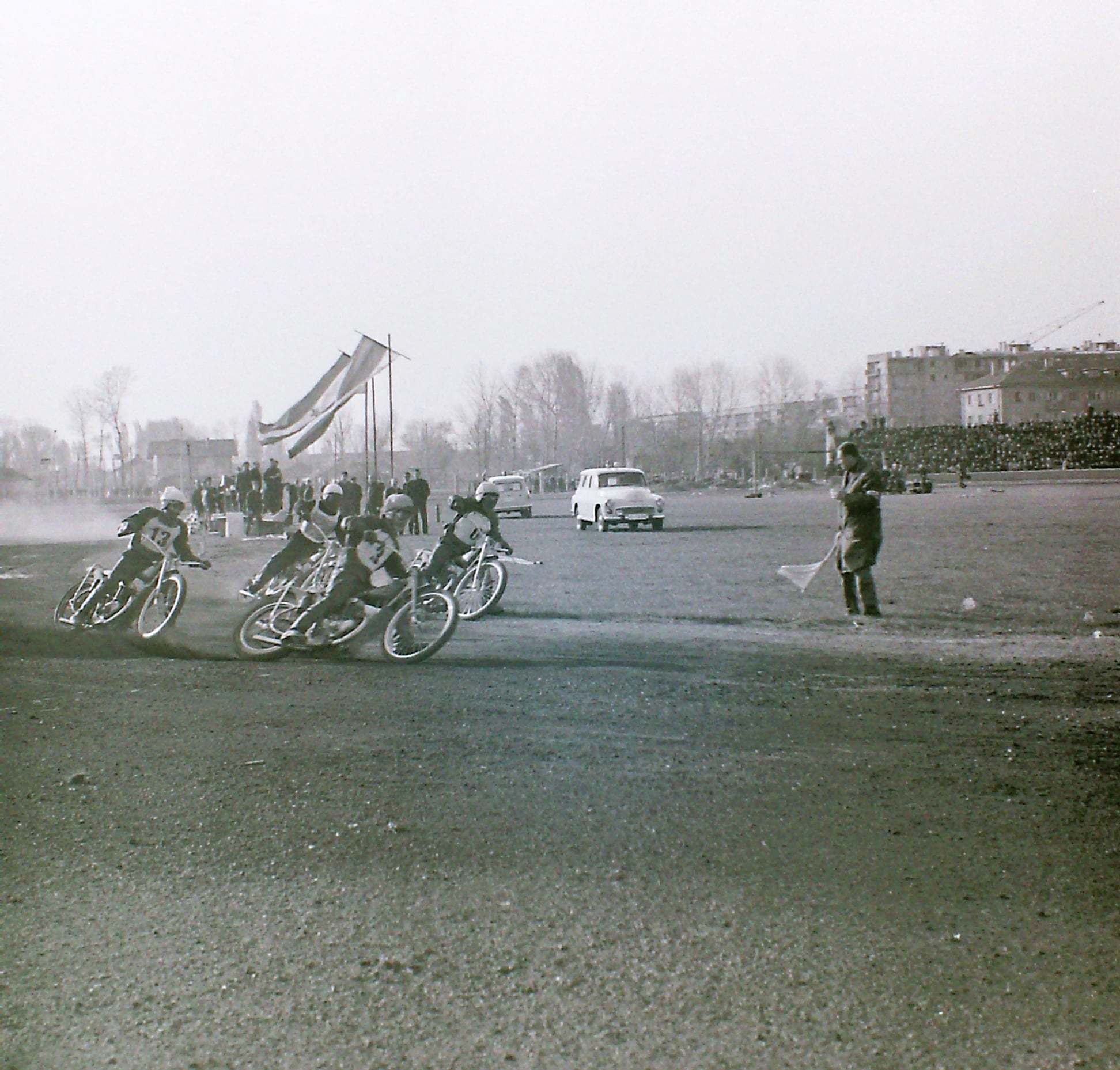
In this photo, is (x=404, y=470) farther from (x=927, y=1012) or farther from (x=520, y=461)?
(x=927, y=1012)

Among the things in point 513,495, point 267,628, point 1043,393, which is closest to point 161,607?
point 267,628

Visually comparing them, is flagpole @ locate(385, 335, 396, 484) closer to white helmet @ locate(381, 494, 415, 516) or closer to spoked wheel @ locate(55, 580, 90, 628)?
white helmet @ locate(381, 494, 415, 516)

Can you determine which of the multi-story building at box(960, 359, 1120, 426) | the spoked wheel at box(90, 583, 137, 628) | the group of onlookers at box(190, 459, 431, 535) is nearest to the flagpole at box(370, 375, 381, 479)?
the group of onlookers at box(190, 459, 431, 535)

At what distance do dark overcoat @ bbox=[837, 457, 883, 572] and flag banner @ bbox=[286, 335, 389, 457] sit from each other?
44.0 inches

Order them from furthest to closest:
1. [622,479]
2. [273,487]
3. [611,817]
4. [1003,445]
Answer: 1. [1003,445]
2. [622,479]
3. [273,487]
4. [611,817]

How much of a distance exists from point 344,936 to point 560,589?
2.96 feet

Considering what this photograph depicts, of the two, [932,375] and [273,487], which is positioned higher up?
[932,375]

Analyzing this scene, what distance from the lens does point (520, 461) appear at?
2.36 m

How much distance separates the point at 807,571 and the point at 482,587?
756mm

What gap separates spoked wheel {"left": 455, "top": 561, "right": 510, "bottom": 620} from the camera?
2.37 m

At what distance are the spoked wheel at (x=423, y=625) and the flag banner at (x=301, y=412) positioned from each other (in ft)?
1.55

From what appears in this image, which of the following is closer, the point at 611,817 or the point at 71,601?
the point at 611,817

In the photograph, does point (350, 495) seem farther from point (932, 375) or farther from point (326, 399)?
point (932, 375)

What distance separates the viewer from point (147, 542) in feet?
7.52
